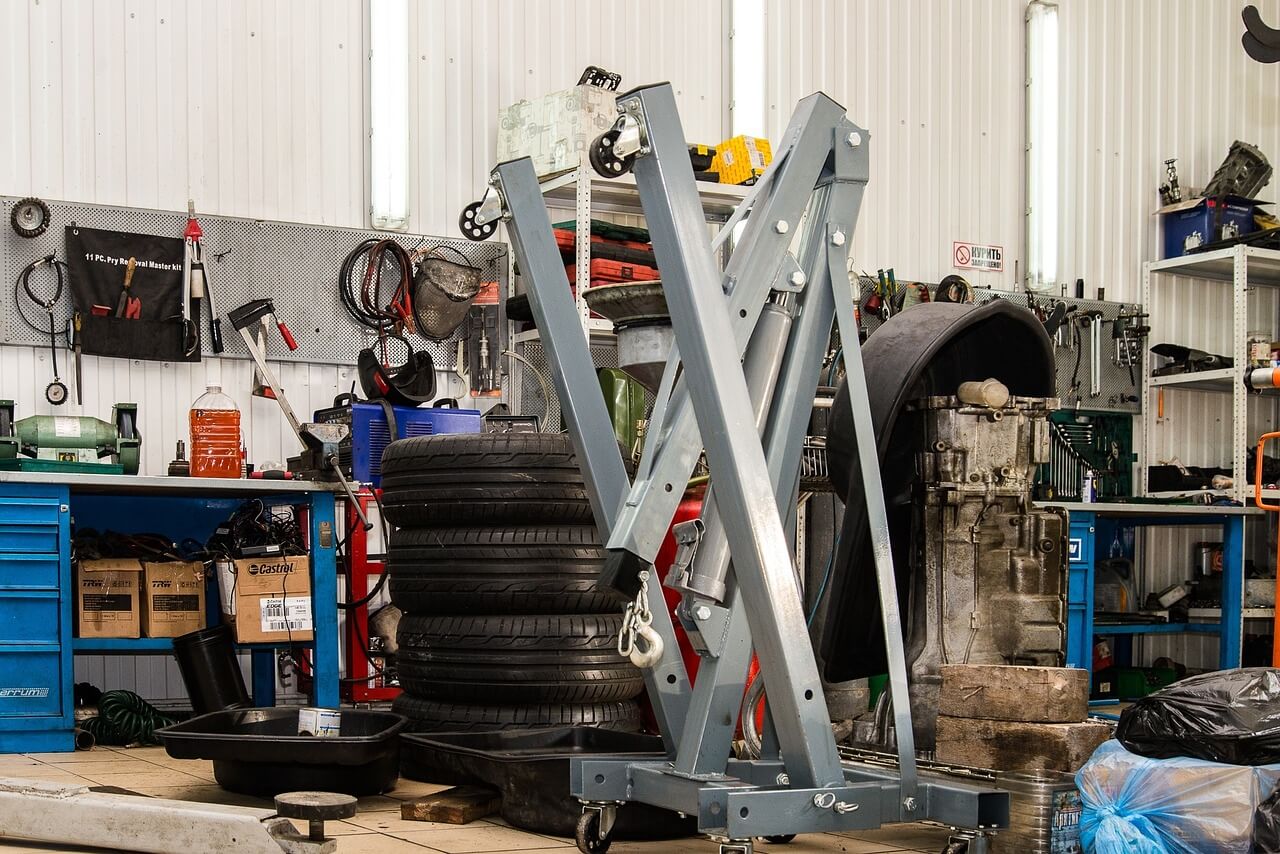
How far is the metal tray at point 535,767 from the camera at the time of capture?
2963 mm

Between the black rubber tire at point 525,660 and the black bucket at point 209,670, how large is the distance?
1253 mm

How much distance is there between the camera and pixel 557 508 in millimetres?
3896

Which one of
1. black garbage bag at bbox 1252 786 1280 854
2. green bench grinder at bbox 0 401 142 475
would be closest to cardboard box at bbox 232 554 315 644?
green bench grinder at bbox 0 401 142 475

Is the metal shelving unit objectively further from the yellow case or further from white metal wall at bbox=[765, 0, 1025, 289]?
the yellow case

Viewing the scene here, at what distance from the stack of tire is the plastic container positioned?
50.7 inches

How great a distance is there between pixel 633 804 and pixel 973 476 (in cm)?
100

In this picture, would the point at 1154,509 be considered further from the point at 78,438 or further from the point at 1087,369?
the point at 78,438

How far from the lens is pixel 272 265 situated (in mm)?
5883

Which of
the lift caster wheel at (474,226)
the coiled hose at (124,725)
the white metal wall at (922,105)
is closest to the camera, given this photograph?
the lift caster wheel at (474,226)

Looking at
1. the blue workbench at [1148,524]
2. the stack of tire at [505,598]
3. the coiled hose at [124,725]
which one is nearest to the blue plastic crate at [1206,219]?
the blue workbench at [1148,524]

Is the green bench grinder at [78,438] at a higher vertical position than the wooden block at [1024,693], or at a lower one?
higher

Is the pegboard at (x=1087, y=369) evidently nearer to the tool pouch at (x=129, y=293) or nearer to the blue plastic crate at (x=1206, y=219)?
the blue plastic crate at (x=1206, y=219)

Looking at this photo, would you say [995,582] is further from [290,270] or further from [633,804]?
[290,270]

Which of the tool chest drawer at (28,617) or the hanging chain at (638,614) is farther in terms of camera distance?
the tool chest drawer at (28,617)
